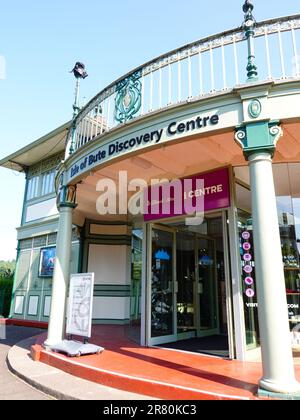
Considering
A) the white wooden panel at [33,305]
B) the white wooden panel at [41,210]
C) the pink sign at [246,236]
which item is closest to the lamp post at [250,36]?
the pink sign at [246,236]

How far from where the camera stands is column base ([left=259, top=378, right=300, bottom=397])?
3.43 m

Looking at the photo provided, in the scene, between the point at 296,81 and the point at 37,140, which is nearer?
the point at 296,81

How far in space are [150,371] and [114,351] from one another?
176 cm

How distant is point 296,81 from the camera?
4094 mm

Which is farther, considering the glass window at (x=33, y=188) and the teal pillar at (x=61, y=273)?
the glass window at (x=33, y=188)

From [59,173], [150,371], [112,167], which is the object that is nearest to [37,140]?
[59,173]

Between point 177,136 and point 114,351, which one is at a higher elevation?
point 177,136

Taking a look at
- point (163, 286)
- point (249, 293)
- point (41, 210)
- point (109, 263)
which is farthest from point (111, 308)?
point (249, 293)

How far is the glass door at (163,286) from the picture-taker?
692 cm

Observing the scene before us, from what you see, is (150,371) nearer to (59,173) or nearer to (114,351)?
(114,351)

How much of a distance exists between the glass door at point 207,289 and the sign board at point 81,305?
2807 mm

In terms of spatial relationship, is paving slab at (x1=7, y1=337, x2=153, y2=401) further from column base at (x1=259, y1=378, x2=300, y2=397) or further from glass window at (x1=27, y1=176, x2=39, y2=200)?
glass window at (x1=27, y1=176, x2=39, y2=200)

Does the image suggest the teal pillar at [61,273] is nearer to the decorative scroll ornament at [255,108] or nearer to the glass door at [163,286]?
the glass door at [163,286]
